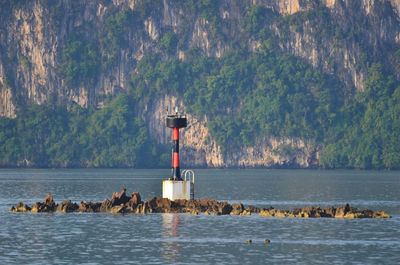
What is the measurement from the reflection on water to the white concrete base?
3.86m

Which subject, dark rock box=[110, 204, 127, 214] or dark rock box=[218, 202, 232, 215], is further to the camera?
dark rock box=[110, 204, 127, 214]

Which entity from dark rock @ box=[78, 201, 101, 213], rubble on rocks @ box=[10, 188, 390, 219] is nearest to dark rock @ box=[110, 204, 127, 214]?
rubble on rocks @ box=[10, 188, 390, 219]

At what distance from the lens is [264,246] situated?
73375 millimetres

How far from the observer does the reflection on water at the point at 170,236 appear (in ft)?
228

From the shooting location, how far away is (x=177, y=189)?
97562 millimetres

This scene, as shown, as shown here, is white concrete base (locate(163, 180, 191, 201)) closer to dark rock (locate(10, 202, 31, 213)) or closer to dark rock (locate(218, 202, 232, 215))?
dark rock (locate(218, 202, 232, 215))

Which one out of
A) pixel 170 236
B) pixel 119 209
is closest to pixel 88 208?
pixel 119 209

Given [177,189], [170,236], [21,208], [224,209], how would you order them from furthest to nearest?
[177,189], [21,208], [224,209], [170,236]

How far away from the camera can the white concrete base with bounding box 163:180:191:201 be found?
319 feet

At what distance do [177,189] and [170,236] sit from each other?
19.0 meters

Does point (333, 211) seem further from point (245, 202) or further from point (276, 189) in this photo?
point (276, 189)

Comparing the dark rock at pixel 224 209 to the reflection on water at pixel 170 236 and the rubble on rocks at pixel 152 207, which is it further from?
the reflection on water at pixel 170 236

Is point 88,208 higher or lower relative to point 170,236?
higher

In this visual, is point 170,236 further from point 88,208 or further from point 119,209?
point 88,208
